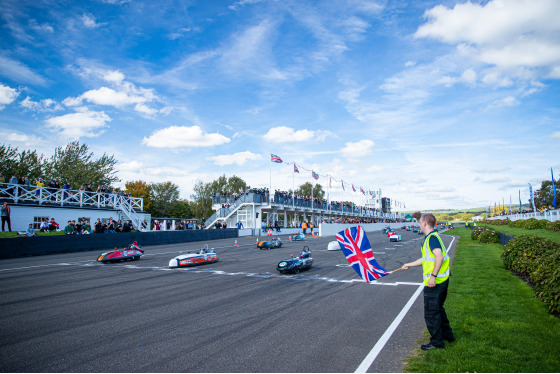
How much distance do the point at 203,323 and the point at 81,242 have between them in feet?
68.0

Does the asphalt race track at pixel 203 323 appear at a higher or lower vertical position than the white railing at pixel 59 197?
lower

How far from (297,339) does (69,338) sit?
4368 millimetres

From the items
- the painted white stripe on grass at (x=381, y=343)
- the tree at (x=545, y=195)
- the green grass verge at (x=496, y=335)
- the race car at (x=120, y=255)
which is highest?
the tree at (x=545, y=195)

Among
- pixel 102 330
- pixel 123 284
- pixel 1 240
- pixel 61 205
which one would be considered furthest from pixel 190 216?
pixel 102 330

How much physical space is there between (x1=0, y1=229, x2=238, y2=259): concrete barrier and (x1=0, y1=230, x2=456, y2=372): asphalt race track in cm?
878

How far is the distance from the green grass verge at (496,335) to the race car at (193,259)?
11.5 meters

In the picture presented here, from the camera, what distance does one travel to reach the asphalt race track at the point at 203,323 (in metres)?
5.28

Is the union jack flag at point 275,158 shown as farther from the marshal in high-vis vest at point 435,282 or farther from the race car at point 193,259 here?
the marshal in high-vis vest at point 435,282

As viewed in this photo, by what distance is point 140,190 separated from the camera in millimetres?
74000

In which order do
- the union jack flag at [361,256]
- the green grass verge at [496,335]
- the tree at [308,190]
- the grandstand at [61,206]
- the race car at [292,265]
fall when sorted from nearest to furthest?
the green grass verge at [496,335], the union jack flag at [361,256], the race car at [292,265], the grandstand at [61,206], the tree at [308,190]

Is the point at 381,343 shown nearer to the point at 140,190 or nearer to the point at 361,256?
the point at 361,256

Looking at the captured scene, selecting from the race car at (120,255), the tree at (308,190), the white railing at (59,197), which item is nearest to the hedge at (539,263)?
the race car at (120,255)

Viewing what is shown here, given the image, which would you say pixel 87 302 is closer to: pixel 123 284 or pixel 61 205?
pixel 123 284

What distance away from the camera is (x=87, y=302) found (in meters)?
9.23
